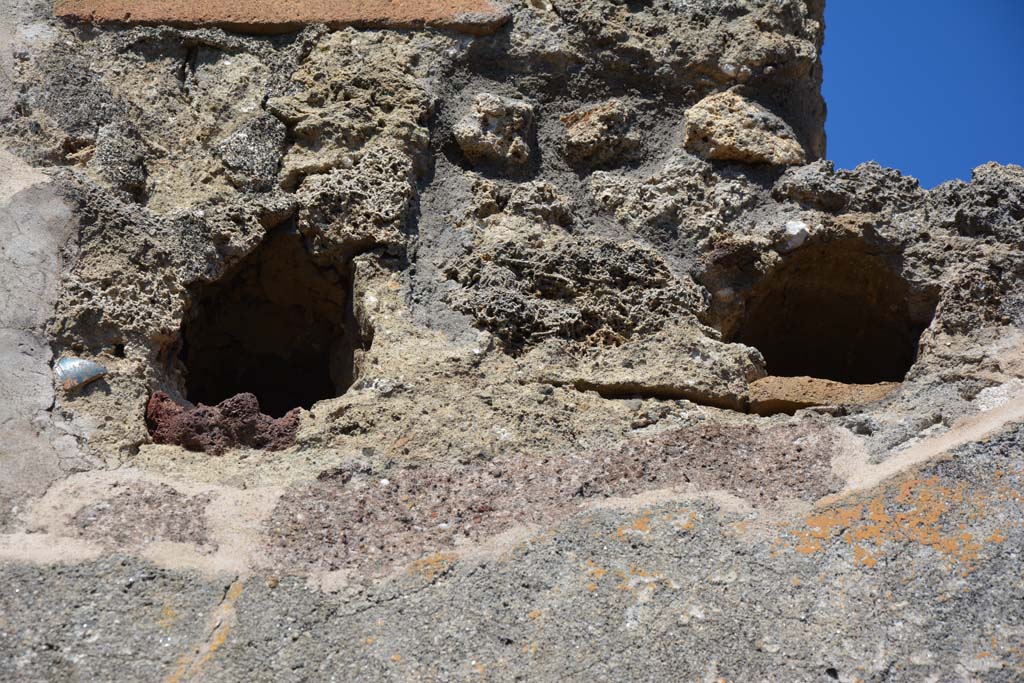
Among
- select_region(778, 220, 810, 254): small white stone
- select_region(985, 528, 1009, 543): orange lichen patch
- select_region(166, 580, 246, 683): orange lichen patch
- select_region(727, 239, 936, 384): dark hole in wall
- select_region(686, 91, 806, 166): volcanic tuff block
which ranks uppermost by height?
select_region(686, 91, 806, 166): volcanic tuff block

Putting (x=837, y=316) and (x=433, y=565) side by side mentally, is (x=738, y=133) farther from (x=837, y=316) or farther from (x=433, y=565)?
(x=433, y=565)

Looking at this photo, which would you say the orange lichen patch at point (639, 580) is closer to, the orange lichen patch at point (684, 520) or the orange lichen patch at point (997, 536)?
the orange lichen patch at point (684, 520)

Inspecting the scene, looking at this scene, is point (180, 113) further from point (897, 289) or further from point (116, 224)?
point (897, 289)

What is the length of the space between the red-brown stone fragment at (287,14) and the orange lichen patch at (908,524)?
2491 millimetres

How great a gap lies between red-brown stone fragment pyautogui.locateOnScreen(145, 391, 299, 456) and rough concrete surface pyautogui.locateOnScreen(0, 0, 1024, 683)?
0.01 meters

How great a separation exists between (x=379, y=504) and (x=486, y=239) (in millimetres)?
1190

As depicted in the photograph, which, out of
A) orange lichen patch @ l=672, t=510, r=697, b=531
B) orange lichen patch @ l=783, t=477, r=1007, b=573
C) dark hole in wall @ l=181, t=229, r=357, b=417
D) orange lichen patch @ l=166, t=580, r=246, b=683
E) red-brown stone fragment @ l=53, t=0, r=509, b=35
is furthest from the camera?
red-brown stone fragment @ l=53, t=0, r=509, b=35

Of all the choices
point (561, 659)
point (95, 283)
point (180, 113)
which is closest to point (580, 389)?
point (561, 659)

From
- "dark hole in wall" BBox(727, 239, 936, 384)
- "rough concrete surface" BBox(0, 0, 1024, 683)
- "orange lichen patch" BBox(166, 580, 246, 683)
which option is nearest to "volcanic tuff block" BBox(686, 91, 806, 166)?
"rough concrete surface" BBox(0, 0, 1024, 683)

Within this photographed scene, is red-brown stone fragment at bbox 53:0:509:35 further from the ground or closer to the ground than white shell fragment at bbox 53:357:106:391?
further from the ground

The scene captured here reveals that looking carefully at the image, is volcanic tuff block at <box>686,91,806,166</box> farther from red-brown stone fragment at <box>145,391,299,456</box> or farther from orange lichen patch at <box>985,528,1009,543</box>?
orange lichen patch at <box>985,528,1009,543</box>

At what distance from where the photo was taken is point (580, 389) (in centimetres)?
419

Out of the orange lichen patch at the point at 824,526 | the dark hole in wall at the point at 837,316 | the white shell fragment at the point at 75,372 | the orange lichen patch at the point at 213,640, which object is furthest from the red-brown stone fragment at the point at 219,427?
the dark hole in wall at the point at 837,316

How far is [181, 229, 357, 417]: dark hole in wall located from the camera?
4625 millimetres
